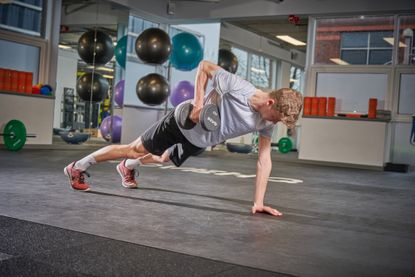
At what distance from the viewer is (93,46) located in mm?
8406

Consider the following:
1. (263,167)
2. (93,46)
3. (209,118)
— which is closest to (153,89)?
(93,46)

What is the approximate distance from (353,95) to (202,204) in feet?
19.9

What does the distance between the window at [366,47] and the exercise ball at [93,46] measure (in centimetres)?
402

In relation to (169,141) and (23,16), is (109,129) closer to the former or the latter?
(23,16)

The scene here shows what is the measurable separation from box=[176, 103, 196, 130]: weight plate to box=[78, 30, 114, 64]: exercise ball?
238 inches

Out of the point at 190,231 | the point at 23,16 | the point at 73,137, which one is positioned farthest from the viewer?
the point at 73,137

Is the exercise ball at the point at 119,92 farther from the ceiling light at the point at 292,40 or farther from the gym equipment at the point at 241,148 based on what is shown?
the ceiling light at the point at 292,40

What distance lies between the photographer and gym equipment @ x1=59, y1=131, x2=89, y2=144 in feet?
29.3

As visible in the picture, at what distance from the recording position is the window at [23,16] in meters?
7.40

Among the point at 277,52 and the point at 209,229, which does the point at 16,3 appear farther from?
the point at 277,52

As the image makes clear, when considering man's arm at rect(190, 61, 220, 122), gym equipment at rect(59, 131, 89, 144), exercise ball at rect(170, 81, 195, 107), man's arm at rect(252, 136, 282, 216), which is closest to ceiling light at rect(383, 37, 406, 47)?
exercise ball at rect(170, 81, 195, 107)

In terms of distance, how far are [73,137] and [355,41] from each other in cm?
514

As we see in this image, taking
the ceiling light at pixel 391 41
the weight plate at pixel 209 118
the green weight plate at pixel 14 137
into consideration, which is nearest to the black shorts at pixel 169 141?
the weight plate at pixel 209 118

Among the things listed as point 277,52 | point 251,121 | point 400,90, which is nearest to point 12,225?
point 251,121
